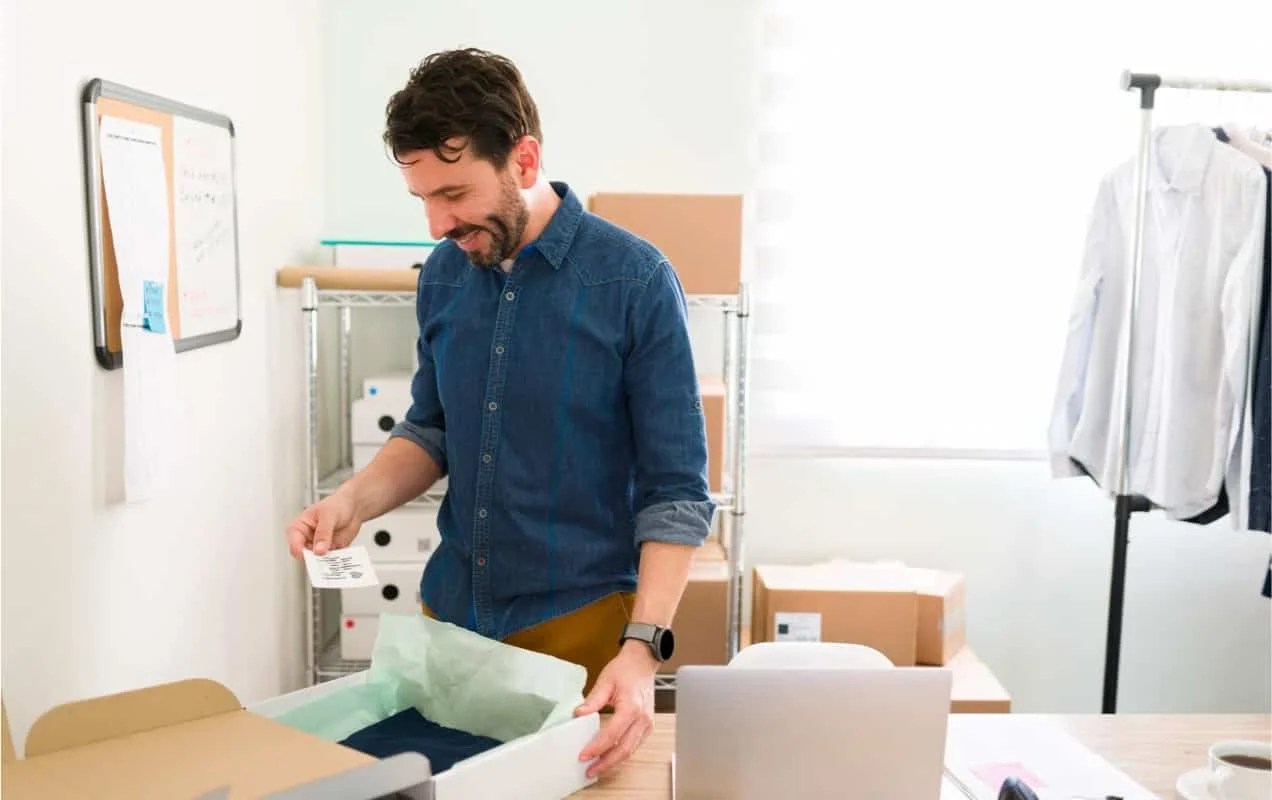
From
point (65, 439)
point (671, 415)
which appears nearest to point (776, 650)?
point (671, 415)

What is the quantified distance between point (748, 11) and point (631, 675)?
2.14m

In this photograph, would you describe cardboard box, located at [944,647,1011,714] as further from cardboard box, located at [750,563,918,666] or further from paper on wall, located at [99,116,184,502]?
paper on wall, located at [99,116,184,502]

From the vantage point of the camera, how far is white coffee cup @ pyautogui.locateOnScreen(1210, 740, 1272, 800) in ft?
3.82

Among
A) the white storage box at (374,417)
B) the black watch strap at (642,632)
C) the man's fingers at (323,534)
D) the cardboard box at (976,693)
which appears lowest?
the cardboard box at (976,693)

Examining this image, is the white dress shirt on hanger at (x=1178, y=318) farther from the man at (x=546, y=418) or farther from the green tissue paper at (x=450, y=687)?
the green tissue paper at (x=450, y=687)

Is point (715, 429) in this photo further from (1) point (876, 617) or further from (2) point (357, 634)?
(2) point (357, 634)

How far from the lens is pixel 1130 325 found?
8.19 ft

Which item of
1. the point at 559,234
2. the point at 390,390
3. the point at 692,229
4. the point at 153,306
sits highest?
the point at 692,229

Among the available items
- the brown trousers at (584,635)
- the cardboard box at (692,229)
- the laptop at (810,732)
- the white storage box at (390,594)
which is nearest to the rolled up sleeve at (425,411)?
the brown trousers at (584,635)

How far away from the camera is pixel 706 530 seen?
4.74 ft

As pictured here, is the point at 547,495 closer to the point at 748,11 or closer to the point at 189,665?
the point at 189,665

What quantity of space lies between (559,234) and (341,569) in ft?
1.80

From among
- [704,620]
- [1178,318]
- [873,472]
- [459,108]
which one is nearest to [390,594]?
[704,620]

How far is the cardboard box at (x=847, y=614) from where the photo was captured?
2549 mm
